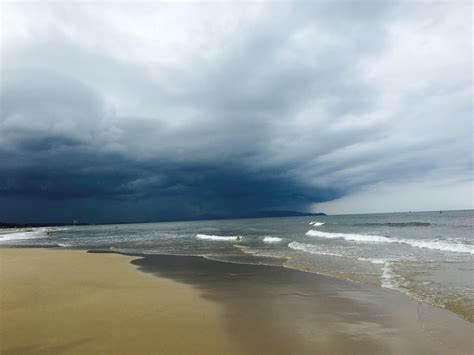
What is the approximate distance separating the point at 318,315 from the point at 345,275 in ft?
19.6

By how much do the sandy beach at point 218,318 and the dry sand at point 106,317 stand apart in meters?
0.02

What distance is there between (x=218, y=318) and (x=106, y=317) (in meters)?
2.70

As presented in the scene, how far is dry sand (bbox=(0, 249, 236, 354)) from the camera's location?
588cm

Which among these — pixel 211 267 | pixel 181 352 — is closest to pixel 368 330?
pixel 181 352

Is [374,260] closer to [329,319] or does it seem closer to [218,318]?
[329,319]

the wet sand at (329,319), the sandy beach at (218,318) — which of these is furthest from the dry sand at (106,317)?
the wet sand at (329,319)

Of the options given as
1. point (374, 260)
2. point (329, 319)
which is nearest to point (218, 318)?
point (329, 319)

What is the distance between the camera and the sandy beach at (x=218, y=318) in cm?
591

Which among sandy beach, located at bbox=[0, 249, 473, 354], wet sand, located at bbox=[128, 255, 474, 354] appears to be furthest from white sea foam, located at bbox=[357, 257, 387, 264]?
wet sand, located at bbox=[128, 255, 474, 354]

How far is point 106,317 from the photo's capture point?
7.61 metres

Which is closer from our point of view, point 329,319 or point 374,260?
point 329,319

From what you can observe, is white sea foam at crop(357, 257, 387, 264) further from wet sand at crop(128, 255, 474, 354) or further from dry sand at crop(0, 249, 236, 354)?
dry sand at crop(0, 249, 236, 354)

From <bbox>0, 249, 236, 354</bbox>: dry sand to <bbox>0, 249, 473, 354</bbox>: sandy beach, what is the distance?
2cm

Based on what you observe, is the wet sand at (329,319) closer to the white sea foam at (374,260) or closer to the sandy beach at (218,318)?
the sandy beach at (218,318)
